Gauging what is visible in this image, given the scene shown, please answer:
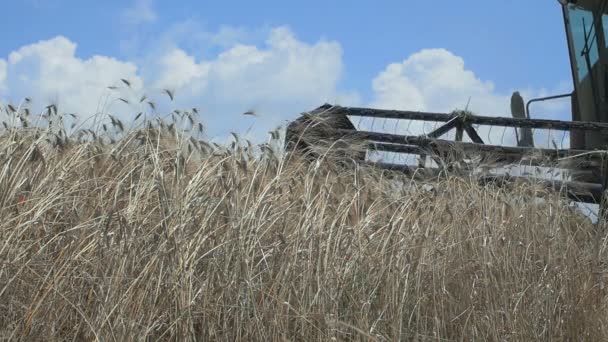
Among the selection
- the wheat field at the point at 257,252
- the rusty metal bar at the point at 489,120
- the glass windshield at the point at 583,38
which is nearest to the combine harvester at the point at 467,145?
the rusty metal bar at the point at 489,120

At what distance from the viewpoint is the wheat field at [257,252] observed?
15.6 feet

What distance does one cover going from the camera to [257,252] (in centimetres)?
529

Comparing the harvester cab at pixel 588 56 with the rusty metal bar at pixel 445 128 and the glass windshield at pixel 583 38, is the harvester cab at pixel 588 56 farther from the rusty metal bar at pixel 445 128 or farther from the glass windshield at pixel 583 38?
the rusty metal bar at pixel 445 128

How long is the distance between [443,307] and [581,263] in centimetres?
148

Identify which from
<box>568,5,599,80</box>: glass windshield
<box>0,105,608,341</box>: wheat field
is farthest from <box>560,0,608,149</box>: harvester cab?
<box>0,105,608,341</box>: wheat field

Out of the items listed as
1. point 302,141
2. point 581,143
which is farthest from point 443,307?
point 581,143

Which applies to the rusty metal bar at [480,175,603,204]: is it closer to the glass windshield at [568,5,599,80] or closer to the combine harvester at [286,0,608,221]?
the combine harvester at [286,0,608,221]

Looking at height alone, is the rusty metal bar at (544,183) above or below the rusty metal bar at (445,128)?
below

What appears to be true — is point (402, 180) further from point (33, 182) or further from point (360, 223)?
point (33, 182)

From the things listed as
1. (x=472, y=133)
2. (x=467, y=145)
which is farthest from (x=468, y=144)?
(x=472, y=133)

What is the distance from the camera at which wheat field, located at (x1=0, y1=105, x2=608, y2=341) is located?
4.74 metres

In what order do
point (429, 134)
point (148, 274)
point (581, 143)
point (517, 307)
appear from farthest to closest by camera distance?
1. point (581, 143)
2. point (429, 134)
3. point (517, 307)
4. point (148, 274)

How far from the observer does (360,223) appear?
5.75m

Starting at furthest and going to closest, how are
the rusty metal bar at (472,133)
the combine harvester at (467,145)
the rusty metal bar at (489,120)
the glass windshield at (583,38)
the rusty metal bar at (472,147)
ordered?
the glass windshield at (583,38) < the rusty metal bar at (472,133) < the rusty metal bar at (489,120) < the rusty metal bar at (472,147) < the combine harvester at (467,145)
